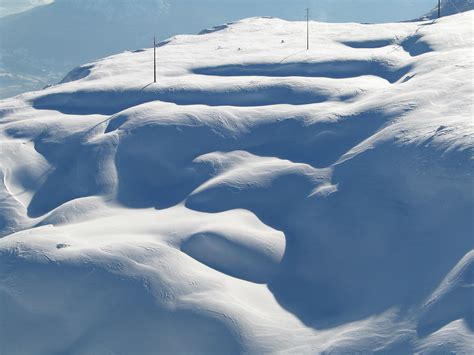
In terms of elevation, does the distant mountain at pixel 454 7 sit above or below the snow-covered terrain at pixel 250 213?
below

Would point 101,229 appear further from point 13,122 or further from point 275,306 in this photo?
point 13,122

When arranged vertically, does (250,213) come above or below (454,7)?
above

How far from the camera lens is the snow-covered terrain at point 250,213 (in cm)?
3250

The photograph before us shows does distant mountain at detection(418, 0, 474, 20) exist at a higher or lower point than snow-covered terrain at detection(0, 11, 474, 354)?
lower

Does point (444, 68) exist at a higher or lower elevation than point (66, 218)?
higher

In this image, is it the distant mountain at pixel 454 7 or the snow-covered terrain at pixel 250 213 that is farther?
the distant mountain at pixel 454 7

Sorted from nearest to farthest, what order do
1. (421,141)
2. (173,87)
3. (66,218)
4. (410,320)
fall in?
(410,320), (421,141), (66,218), (173,87)

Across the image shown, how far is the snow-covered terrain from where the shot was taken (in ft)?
107

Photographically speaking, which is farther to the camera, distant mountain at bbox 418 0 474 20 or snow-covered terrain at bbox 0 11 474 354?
distant mountain at bbox 418 0 474 20

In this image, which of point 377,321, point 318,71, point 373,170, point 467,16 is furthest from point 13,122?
point 467,16

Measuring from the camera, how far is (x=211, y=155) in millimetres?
45812

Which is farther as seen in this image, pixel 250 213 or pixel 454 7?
pixel 454 7

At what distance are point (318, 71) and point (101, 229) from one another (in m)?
23.9

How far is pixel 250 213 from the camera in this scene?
4019cm
